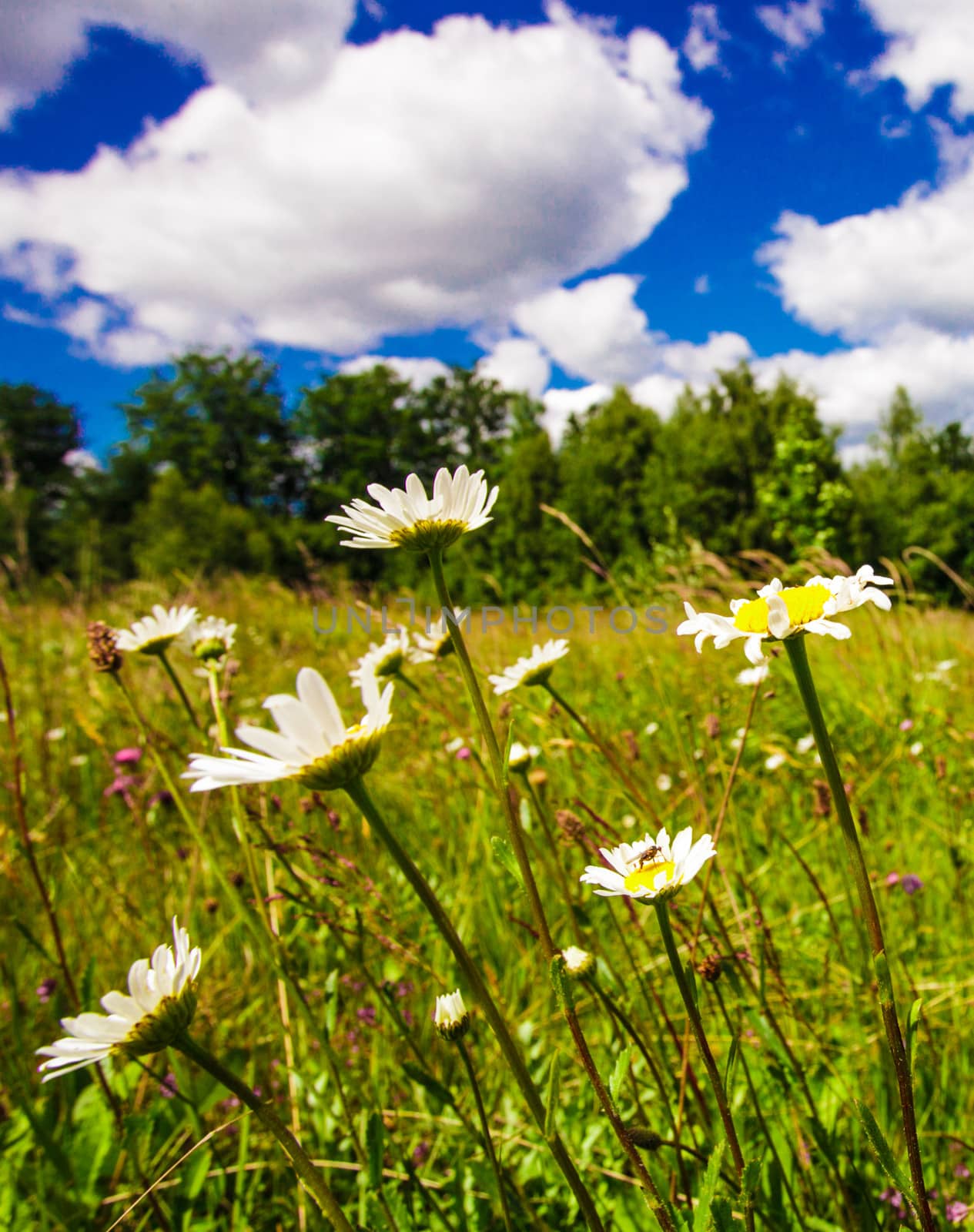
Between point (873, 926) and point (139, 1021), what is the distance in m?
0.50

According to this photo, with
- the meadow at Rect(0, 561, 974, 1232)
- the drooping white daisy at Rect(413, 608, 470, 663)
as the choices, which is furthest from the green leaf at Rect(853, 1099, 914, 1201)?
the drooping white daisy at Rect(413, 608, 470, 663)

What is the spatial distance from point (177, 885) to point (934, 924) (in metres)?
1.65

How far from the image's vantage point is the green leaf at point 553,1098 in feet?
1.42

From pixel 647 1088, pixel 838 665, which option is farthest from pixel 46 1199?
pixel 838 665

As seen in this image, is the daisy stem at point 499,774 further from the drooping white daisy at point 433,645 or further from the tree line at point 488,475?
the tree line at point 488,475

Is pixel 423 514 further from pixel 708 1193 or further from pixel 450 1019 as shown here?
pixel 708 1193

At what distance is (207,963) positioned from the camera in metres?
1.48

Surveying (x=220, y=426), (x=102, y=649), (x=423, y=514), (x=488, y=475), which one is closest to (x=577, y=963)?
(x=423, y=514)

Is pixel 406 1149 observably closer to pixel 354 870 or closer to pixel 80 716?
pixel 354 870

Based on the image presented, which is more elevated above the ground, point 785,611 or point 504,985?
point 785,611

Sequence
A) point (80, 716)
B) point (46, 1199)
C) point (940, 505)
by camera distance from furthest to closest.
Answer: point (940, 505) < point (80, 716) < point (46, 1199)

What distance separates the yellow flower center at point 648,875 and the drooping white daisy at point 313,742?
24 cm

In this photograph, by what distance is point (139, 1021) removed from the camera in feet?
1.62

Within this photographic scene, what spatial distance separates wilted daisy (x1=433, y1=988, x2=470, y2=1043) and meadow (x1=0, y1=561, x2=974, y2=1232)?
0.05 meters
